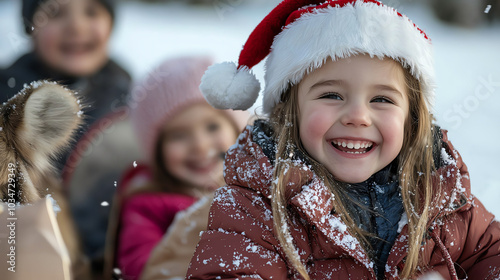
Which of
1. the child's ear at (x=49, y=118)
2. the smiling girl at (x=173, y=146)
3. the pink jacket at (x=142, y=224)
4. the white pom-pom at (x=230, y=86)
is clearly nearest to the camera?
the child's ear at (x=49, y=118)

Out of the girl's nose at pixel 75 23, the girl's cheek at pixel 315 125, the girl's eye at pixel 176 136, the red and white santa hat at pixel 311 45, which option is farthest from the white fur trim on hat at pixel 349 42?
the girl's nose at pixel 75 23

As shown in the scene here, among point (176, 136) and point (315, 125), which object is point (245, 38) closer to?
point (176, 136)

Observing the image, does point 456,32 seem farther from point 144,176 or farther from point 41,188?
point 41,188

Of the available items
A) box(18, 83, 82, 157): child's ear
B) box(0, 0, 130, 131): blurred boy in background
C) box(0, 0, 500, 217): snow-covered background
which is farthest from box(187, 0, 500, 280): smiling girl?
box(0, 0, 130, 131): blurred boy in background

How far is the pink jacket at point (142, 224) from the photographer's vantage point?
6.37 ft

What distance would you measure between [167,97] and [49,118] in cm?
119

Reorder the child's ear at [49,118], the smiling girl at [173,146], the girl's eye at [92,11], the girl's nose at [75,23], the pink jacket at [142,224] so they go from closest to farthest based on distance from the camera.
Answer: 1. the child's ear at [49,118]
2. the pink jacket at [142,224]
3. the smiling girl at [173,146]
4. the girl's nose at [75,23]
5. the girl's eye at [92,11]

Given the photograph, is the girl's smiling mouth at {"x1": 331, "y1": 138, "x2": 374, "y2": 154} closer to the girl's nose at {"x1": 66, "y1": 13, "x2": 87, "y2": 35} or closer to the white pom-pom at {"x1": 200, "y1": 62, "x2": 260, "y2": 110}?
the white pom-pom at {"x1": 200, "y1": 62, "x2": 260, "y2": 110}

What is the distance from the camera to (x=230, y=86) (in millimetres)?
1277

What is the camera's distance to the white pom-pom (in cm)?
128

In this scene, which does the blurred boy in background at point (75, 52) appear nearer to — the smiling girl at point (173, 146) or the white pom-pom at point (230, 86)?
the smiling girl at point (173, 146)

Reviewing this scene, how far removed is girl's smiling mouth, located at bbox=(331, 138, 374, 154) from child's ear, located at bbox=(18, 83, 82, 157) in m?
0.56

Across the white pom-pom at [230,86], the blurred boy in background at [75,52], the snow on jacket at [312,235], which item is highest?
the blurred boy in background at [75,52]

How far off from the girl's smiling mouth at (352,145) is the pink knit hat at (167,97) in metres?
1.09
